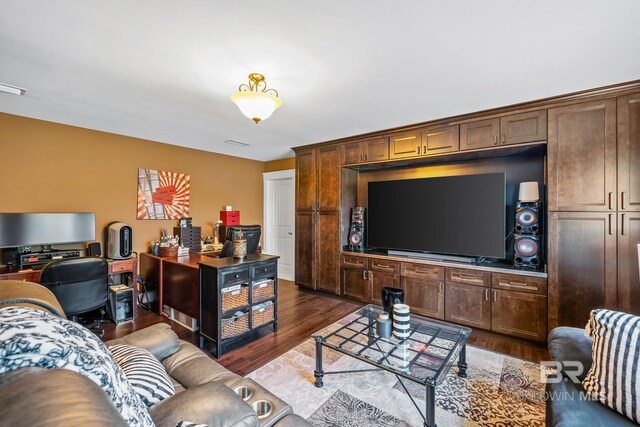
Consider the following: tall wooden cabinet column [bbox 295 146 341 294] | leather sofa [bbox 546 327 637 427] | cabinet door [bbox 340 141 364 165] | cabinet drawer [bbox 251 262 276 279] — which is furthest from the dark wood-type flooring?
cabinet door [bbox 340 141 364 165]

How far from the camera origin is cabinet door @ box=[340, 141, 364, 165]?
3.99 m

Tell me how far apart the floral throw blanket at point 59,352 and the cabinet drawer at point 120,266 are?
3.02 m

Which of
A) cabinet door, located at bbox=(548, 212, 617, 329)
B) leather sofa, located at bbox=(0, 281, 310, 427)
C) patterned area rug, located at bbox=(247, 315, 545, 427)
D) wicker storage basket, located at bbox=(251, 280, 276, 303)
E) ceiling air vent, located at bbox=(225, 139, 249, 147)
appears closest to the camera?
leather sofa, located at bbox=(0, 281, 310, 427)

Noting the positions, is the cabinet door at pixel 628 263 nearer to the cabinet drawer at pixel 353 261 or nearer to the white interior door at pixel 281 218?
the cabinet drawer at pixel 353 261

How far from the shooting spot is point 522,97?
2676mm

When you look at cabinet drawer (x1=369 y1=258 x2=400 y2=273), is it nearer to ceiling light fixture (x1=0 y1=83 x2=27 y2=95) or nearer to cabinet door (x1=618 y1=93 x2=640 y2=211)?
cabinet door (x1=618 y1=93 x2=640 y2=211)

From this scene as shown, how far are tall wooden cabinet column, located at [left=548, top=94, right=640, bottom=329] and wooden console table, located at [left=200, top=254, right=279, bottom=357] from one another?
285 centimetres

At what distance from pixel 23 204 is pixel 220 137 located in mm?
2373

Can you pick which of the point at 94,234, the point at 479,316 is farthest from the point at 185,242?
the point at 479,316

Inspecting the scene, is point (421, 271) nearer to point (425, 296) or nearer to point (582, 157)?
point (425, 296)

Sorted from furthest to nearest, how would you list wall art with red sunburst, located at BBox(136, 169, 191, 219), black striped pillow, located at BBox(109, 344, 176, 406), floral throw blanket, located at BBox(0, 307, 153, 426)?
wall art with red sunburst, located at BBox(136, 169, 191, 219) → black striped pillow, located at BBox(109, 344, 176, 406) → floral throw blanket, located at BBox(0, 307, 153, 426)

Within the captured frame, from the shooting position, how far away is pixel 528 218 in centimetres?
291

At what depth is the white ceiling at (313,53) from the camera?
1.56 metres

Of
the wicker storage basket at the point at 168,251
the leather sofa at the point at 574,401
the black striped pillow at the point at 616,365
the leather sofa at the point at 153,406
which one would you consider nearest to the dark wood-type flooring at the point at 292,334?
the wicker storage basket at the point at 168,251
